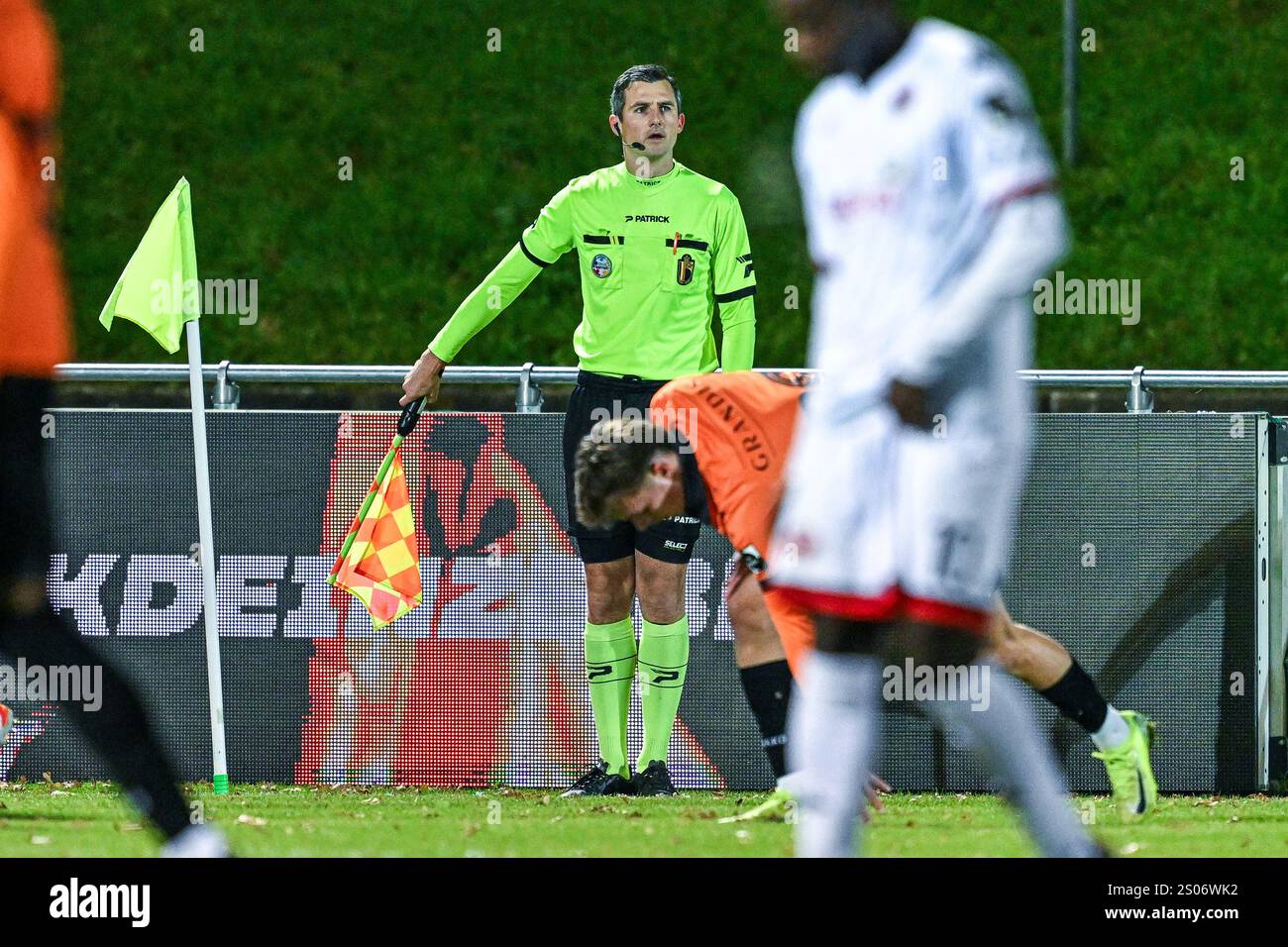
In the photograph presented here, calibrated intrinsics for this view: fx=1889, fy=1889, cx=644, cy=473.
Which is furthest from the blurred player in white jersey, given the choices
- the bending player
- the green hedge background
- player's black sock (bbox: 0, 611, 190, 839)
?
the green hedge background

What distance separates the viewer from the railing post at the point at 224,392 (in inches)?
331

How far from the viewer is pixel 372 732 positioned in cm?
818

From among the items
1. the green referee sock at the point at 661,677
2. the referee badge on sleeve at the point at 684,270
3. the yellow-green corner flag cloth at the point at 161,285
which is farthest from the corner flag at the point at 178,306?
the referee badge on sleeve at the point at 684,270

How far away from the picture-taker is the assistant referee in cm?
770

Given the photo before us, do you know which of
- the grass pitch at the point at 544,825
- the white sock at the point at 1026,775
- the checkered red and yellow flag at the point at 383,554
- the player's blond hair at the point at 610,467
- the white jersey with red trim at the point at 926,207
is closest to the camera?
the white jersey with red trim at the point at 926,207

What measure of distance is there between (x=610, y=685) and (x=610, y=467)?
2499mm

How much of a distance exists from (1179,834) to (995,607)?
1.78 m

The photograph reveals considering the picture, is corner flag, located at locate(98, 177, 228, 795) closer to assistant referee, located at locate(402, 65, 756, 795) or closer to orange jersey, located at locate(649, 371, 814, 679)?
assistant referee, located at locate(402, 65, 756, 795)

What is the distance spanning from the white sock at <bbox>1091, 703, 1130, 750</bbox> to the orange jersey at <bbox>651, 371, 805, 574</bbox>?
1.04 m

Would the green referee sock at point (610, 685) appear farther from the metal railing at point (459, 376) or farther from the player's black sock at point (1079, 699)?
the player's black sock at point (1079, 699)

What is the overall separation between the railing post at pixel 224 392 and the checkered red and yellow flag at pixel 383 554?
87 centimetres

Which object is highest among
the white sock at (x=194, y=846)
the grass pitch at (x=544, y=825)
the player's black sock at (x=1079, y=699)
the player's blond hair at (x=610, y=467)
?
the player's blond hair at (x=610, y=467)
